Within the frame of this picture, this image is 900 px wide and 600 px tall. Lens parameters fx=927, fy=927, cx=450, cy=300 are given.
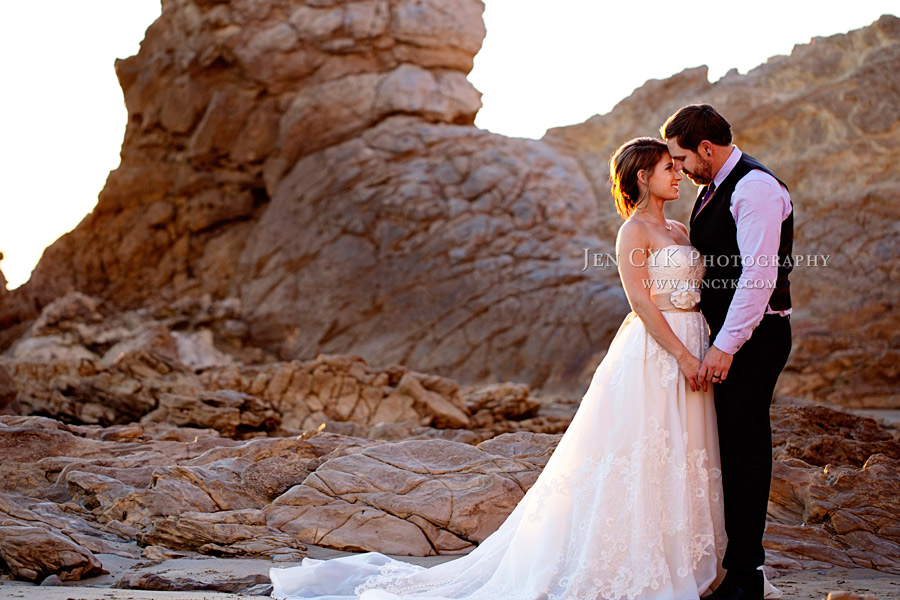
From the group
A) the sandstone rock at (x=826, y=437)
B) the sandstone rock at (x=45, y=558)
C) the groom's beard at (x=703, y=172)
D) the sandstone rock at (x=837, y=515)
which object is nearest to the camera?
the groom's beard at (x=703, y=172)

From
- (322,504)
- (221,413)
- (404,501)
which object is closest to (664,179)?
(404,501)

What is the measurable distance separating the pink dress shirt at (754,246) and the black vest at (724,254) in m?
0.07

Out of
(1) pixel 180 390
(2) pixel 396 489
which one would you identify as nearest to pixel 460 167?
(1) pixel 180 390

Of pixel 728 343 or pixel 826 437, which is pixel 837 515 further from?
pixel 826 437

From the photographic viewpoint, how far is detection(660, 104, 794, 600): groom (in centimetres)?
437

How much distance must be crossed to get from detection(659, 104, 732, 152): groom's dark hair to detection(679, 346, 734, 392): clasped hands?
1102mm

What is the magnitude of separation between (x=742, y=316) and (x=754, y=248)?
1.14 ft

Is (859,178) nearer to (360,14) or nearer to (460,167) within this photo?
(460,167)

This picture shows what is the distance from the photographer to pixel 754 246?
14.7 feet

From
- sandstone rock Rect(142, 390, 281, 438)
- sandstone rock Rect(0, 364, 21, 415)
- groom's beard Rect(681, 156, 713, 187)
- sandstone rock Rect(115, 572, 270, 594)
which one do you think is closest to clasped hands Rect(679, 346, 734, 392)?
groom's beard Rect(681, 156, 713, 187)

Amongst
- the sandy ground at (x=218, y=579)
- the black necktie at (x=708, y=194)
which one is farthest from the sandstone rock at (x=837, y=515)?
the black necktie at (x=708, y=194)

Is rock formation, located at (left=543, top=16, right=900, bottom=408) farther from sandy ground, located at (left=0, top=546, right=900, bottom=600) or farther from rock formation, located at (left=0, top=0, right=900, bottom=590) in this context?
sandy ground, located at (left=0, top=546, right=900, bottom=600)

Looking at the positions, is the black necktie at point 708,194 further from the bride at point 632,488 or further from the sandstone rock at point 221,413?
the sandstone rock at point 221,413

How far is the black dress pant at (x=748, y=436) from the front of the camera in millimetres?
4352
